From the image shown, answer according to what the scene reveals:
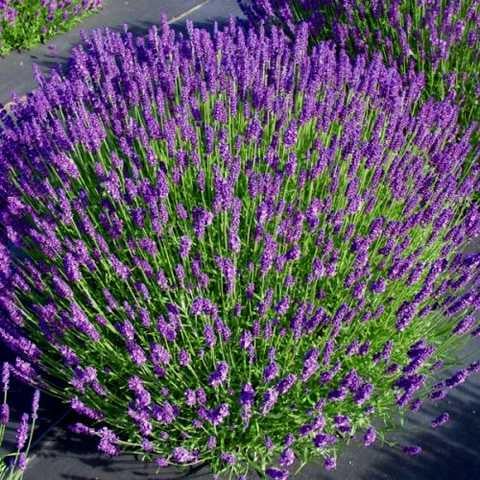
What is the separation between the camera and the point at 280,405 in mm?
2104

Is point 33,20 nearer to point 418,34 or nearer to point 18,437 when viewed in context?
point 418,34

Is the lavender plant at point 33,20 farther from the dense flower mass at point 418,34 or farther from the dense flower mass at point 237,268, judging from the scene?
the dense flower mass at point 237,268

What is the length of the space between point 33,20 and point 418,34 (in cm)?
329

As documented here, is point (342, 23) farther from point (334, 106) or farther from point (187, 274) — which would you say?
point (187, 274)

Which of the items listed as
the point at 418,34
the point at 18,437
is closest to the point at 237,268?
the point at 18,437

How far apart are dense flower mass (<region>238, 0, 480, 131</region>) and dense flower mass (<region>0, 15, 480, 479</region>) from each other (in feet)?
2.04

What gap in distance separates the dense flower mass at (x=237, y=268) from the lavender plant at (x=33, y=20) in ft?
8.66

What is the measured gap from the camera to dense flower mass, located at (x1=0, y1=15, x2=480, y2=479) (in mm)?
1992

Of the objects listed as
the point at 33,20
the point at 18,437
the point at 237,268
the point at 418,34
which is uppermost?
the point at 33,20

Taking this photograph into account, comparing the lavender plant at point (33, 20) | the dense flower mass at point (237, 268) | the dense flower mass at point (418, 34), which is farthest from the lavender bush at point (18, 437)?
the lavender plant at point (33, 20)

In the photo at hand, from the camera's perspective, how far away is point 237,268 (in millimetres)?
2279

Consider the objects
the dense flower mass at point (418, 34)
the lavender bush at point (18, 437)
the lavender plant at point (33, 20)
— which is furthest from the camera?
the lavender plant at point (33, 20)

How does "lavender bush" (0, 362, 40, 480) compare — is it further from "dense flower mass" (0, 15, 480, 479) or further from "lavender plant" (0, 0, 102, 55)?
"lavender plant" (0, 0, 102, 55)

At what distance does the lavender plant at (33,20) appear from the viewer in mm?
5113
